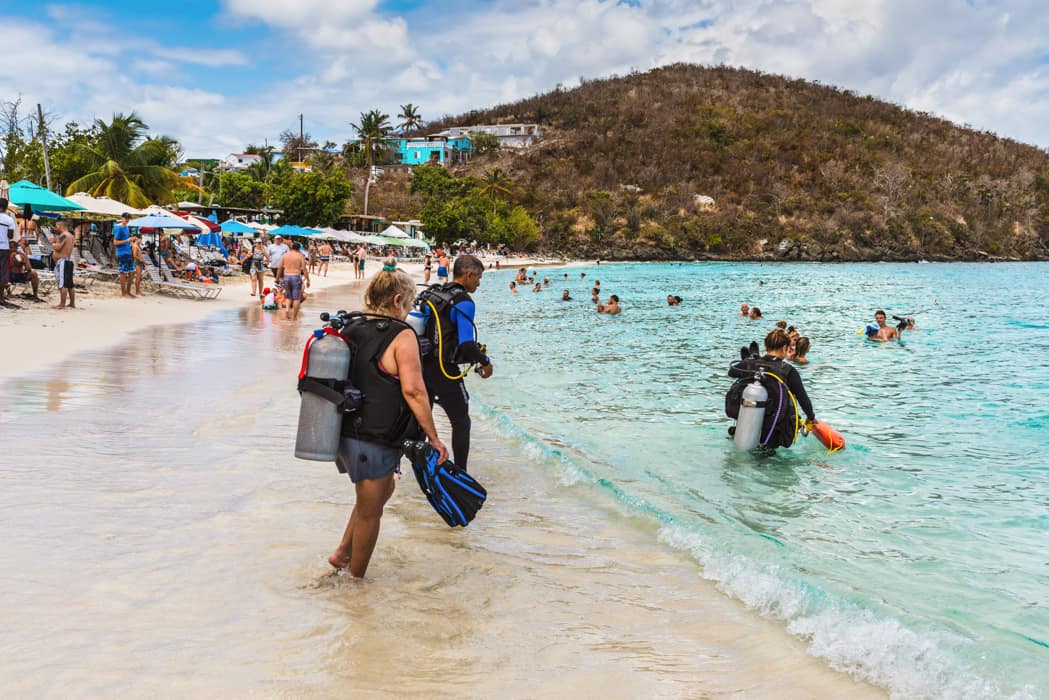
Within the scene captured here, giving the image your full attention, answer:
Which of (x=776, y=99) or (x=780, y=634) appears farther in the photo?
(x=776, y=99)

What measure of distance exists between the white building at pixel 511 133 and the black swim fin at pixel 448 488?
4635 inches

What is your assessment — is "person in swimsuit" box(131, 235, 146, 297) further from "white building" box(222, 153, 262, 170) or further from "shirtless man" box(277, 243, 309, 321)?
"white building" box(222, 153, 262, 170)

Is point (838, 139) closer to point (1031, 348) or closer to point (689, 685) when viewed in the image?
point (1031, 348)

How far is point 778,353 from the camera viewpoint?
689 cm

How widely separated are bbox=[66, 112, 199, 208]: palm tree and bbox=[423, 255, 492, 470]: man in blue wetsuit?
119 ft

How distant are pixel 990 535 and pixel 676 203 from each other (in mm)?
99737

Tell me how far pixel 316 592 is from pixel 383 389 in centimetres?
122

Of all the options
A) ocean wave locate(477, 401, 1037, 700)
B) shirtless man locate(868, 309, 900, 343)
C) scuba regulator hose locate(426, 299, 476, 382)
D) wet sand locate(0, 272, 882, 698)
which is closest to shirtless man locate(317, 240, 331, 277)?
shirtless man locate(868, 309, 900, 343)

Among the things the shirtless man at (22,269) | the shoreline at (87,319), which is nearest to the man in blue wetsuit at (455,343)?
the shoreline at (87,319)

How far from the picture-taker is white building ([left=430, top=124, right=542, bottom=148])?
119 m

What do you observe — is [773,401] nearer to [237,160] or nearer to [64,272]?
[64,272]

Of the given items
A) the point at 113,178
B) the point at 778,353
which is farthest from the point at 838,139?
the point at 778,353

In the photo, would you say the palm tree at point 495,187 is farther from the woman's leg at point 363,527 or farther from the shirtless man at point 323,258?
the woman's leg at point 363,527

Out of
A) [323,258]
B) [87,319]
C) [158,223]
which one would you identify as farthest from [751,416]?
[323,258]
